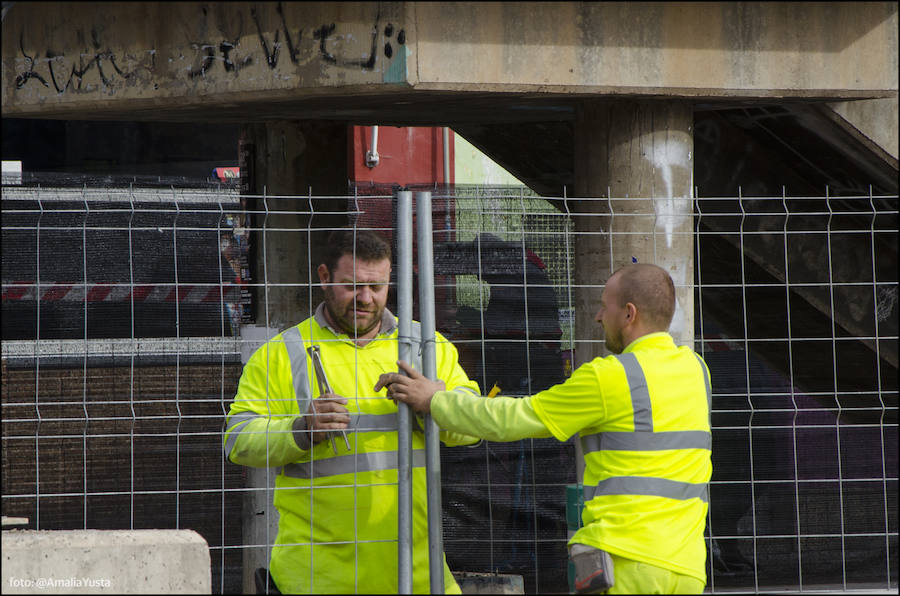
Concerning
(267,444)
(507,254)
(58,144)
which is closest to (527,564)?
(507,254)

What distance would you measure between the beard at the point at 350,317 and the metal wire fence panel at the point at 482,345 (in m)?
1.09

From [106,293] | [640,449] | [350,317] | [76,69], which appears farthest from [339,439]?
[76,69]

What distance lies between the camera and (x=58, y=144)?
12.9 m

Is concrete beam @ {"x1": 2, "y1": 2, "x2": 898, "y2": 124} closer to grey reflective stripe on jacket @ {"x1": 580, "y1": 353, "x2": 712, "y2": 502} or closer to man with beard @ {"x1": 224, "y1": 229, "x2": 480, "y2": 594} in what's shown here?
man with beard @ {"x1": 224, "y1": 229, "x2": 480, "y2": 594}

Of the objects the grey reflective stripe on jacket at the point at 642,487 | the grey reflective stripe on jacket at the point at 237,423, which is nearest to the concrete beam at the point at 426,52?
the grey reflective stripe on jacket at the point at 237,423

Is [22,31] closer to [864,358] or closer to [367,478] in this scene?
[367,478]

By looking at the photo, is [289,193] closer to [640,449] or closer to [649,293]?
[649,293]

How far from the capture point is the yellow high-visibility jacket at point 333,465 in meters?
4.13

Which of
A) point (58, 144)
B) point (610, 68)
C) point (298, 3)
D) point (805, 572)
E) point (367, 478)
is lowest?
point (805, 572)

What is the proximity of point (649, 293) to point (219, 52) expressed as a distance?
8.98 feet

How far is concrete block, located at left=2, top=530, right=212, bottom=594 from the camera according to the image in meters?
4.26

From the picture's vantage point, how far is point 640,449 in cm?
374

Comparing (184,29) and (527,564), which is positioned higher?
(184,29)

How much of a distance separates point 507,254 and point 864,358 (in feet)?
10.7
